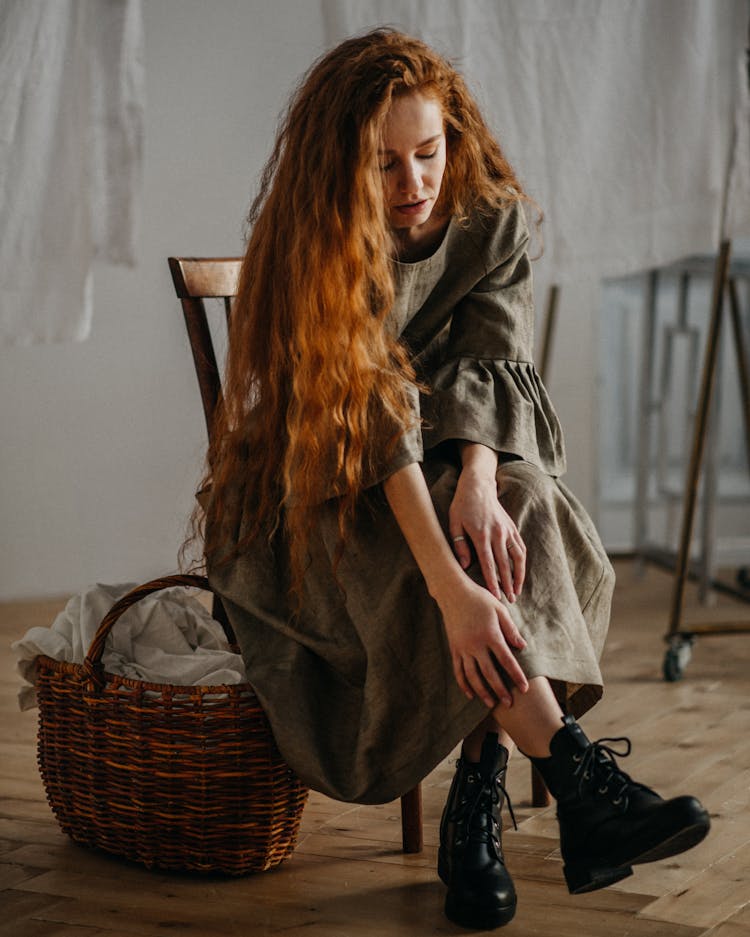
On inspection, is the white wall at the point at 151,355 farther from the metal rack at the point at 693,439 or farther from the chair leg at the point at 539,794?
the chair leg at the point at 539,794

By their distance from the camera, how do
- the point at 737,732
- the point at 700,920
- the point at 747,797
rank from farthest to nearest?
the point at 737,732, the point at 747,797, the point at 700,920

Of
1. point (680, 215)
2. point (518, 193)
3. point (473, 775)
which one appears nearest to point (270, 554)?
point (473, 775)

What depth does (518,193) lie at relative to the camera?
5.17ft

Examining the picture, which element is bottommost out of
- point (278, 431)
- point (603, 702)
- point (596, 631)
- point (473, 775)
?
point (603, 702)

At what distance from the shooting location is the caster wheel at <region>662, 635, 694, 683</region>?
2291 millimetres

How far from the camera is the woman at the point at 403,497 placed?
129 cm

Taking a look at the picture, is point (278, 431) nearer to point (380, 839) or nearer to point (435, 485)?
point (435, 485)

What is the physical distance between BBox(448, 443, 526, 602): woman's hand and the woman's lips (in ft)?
1.01

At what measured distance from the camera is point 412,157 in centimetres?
140

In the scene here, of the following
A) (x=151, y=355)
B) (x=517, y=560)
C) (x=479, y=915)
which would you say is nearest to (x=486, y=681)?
(x=517, y=560)

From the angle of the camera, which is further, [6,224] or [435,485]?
[6,224]

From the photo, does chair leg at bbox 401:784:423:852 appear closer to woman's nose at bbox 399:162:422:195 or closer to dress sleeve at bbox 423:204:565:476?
dress sleeve at bbox 423:204:565:476

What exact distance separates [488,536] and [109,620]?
1.40 ft

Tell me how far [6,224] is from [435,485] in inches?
31.3
